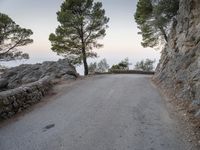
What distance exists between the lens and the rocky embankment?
8054 mm

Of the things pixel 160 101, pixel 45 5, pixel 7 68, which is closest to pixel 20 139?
pixel 160 101

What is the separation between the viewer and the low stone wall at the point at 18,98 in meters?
7.31

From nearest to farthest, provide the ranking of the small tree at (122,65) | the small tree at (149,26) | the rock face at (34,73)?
the rock face at (34,73)
the small tree at (149,26)
the small tree at (122,65)

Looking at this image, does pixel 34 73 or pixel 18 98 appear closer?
pixel 18 98

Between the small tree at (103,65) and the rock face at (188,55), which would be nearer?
the rock face at (188,55)

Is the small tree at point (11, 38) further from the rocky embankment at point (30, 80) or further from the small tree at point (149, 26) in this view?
the small tree at point (149, 26)

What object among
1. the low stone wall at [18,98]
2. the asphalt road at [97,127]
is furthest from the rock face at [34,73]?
the asphalt road at [97,127]

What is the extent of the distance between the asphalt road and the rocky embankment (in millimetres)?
662

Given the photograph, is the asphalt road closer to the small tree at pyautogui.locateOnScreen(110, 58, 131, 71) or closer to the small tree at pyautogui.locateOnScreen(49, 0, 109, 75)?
the small tree at pyautogui.locateOnScreen(49, 0, 109, 75)

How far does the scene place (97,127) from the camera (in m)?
5.80

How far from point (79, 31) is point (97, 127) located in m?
15.9

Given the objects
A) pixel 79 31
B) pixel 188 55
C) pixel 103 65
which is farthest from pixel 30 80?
pixel 103 65

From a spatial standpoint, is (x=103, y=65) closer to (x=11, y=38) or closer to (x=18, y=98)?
(x=11, y=38)

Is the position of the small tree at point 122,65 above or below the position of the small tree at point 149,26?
below
